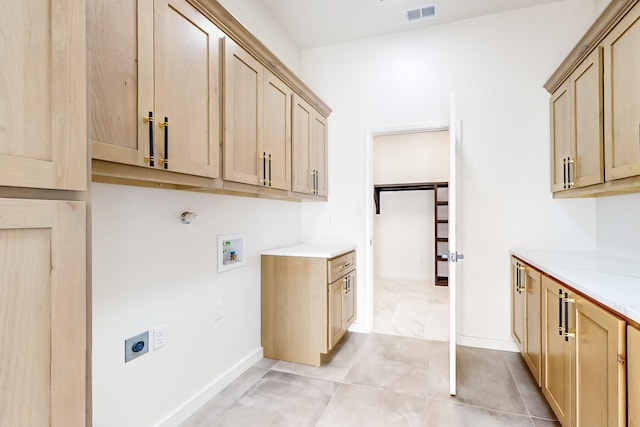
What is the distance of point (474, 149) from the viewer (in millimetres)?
2928

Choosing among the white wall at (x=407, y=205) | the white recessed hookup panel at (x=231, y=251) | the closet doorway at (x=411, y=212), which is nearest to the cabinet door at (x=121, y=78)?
the white recessed hookup panel at (x=231, y=251)

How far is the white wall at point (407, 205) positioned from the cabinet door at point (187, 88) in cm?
411

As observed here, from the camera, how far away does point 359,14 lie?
2.87 meters

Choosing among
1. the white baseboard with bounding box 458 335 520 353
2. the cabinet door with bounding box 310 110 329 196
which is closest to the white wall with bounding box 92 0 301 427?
the cabinet door with bounding box 310 110 329 196

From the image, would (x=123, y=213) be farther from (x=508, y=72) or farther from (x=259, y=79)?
(x=508, y=72)

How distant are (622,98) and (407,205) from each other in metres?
3.91

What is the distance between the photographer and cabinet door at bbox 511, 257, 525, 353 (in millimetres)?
2439

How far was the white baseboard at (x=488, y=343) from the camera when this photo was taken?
2816 millimetres

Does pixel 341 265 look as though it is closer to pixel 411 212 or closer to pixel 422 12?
pixel 422 12

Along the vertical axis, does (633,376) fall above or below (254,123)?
below

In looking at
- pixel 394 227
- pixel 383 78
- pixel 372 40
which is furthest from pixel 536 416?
pixel 394 227
